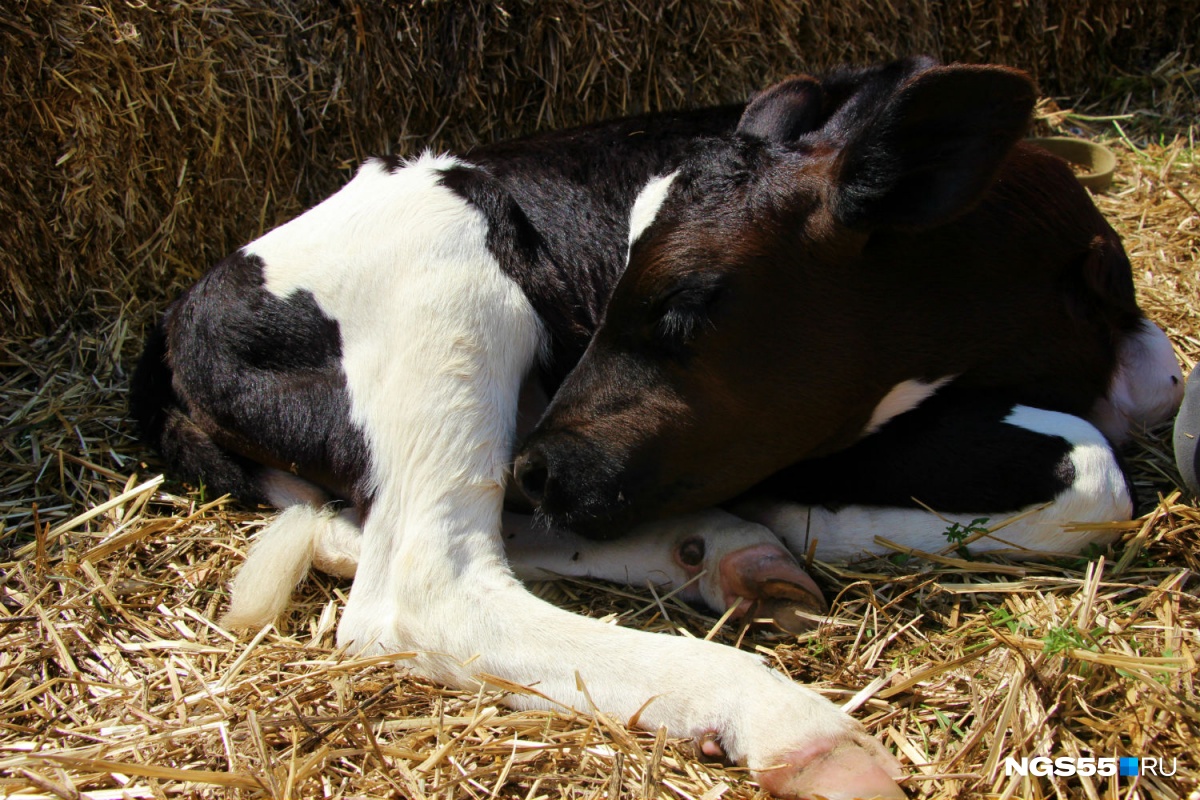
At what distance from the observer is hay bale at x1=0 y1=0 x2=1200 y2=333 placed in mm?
3818

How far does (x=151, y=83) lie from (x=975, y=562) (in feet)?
11.7

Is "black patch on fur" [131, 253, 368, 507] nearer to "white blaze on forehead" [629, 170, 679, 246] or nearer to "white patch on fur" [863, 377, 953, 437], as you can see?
"white blaze on forehead" [629, 170, 679, 246]

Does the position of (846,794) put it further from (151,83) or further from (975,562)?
(151,83)

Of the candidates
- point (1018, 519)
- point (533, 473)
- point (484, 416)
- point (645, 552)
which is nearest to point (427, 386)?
point (484, 416)

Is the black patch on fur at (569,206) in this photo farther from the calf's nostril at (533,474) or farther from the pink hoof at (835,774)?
the pink hoof at (835,774)

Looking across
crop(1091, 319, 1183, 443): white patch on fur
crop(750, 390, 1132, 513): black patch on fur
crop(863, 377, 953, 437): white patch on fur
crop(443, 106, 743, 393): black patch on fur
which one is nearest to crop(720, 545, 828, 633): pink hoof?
crop(750, 390, 1132, 513): black patch on fur

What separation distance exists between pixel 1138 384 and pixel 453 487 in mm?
2182

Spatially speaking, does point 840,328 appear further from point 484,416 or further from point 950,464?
point 484,416

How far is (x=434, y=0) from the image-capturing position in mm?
4051

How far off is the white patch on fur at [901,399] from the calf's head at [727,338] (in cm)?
5

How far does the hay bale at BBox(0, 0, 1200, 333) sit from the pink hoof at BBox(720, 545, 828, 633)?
2621mm

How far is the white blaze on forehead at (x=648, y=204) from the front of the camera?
8.66 ft

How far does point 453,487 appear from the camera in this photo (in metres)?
2.60

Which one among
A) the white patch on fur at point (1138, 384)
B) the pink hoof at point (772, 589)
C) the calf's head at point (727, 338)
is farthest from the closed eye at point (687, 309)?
the white patch on fur at point (1138, 384)
